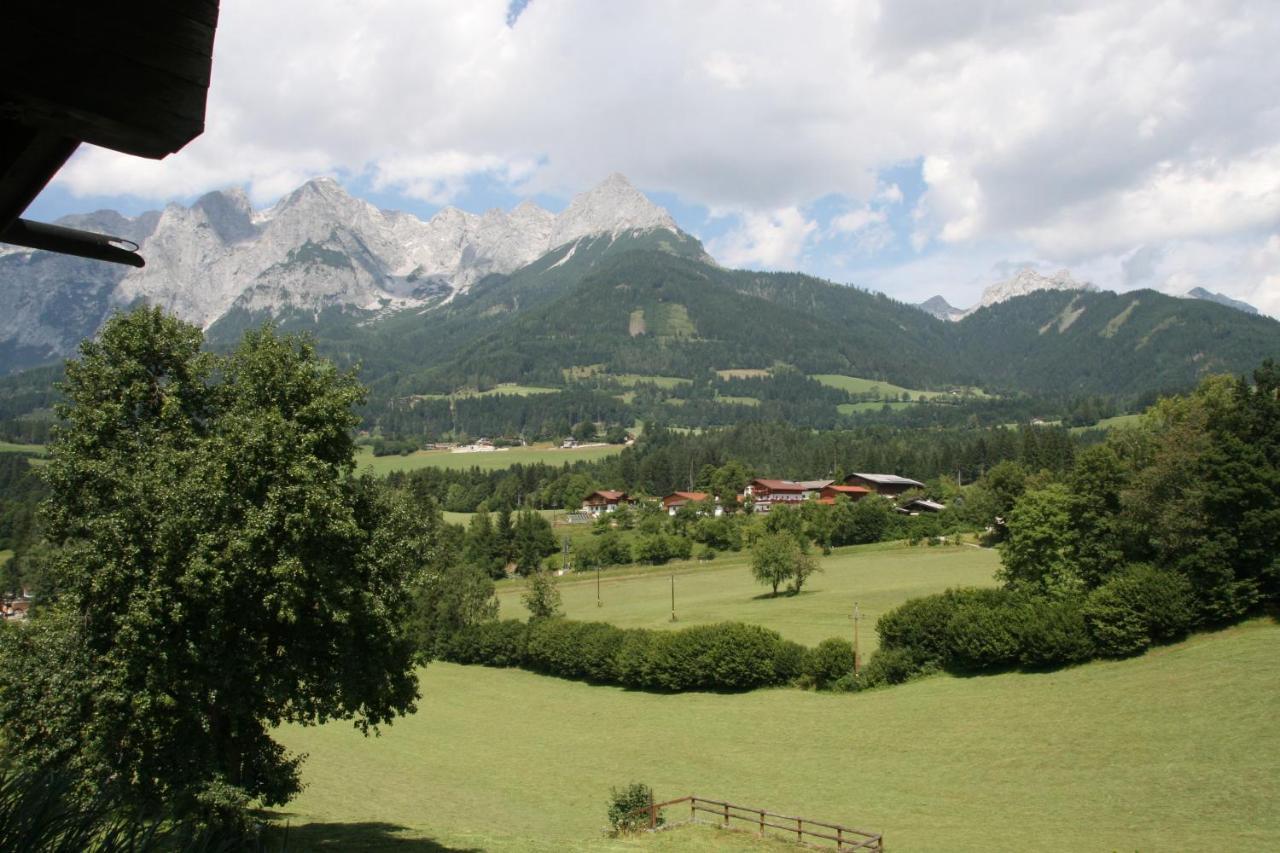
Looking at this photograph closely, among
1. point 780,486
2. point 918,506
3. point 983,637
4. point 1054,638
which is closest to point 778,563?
point 983,637

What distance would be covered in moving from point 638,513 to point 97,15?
135984 mm

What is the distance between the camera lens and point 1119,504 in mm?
58406

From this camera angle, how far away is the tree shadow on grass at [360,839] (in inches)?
846

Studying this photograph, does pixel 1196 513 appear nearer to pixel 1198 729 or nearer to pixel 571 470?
pixel 1198 729

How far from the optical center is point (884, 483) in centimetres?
14550

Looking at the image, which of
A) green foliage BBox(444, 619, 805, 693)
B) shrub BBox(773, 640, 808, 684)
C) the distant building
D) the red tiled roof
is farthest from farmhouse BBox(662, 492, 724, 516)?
shrub BBox(773, 640, 808, 684)

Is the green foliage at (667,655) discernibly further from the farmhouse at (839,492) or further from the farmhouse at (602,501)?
the farmhouse at (602,501)

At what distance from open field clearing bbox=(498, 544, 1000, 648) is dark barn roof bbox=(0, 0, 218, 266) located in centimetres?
5512

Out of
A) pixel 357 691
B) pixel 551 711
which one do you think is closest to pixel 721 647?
pixel 551 711

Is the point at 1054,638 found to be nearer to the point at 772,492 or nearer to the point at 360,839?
the point at 360,839

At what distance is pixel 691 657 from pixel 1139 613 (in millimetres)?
25141

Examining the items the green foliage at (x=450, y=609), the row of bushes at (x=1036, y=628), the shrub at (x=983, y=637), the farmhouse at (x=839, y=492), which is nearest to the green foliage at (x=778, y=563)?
the green foliage at (x=450, y=609)

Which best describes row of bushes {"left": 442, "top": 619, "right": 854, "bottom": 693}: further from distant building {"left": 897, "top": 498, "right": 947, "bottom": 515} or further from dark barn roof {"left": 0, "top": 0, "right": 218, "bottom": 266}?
distant building {"left": 897, "top": 498, "right": 947, "bottom": 515}

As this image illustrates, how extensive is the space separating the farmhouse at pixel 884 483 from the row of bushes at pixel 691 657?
91956 mm
